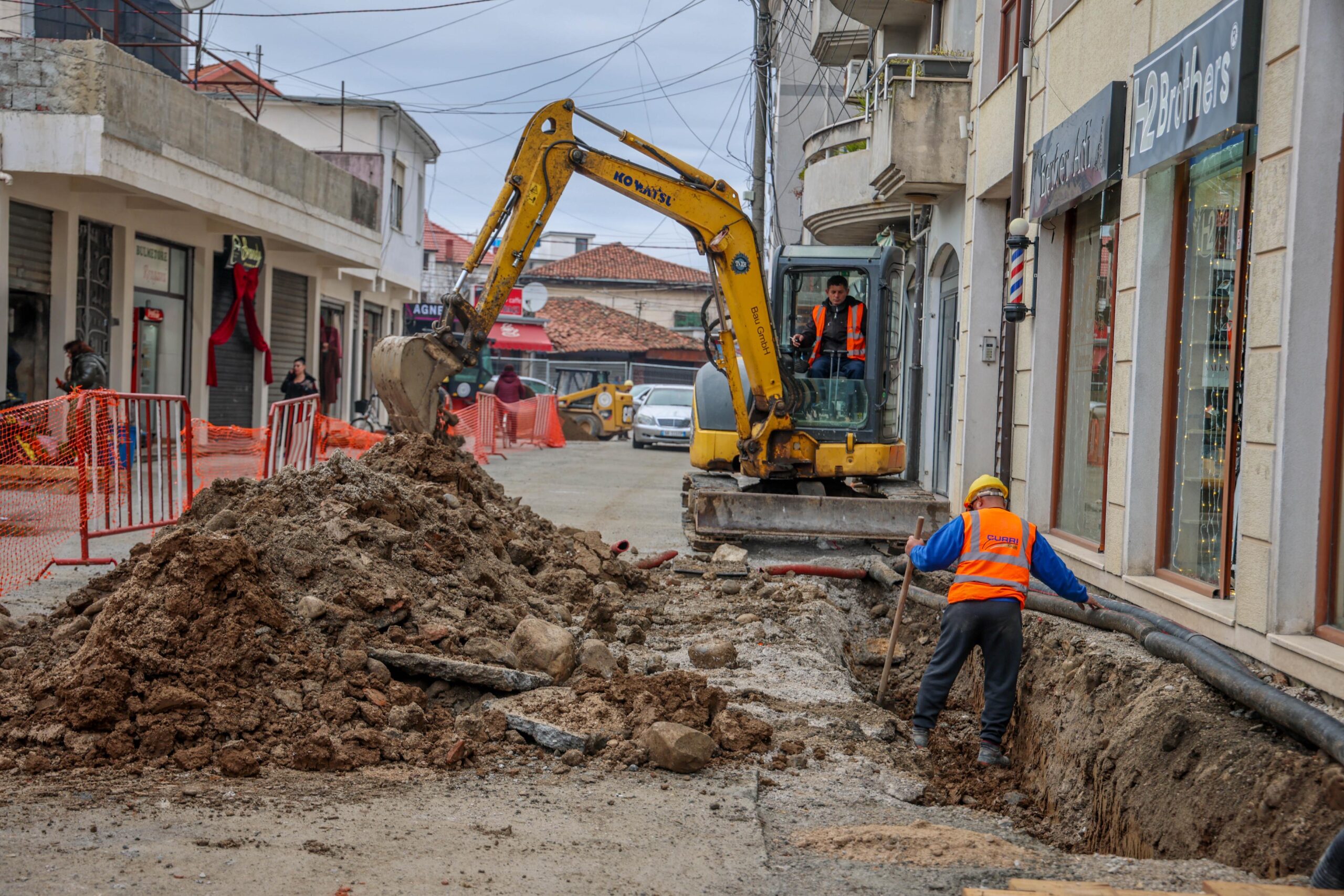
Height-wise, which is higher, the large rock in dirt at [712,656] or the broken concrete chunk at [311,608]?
the broken concrete chunk at [311,608]

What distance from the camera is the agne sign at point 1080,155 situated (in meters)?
8.51

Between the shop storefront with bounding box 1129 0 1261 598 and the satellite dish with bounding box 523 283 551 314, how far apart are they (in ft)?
125

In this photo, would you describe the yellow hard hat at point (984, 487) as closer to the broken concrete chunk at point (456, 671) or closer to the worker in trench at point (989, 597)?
the worker in trench at point (989, 597)

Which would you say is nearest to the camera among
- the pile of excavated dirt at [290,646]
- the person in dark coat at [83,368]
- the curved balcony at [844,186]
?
the pile of excavated dirt at [290,646]

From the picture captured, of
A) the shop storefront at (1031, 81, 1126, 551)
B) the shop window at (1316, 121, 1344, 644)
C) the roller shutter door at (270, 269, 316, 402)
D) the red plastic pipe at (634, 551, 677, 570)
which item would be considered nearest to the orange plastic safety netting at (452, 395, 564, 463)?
the roller shutter door at (270, 269, 316, 402)

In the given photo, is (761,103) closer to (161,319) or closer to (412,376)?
(161,319)

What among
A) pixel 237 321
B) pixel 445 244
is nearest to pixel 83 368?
pixel 237 321

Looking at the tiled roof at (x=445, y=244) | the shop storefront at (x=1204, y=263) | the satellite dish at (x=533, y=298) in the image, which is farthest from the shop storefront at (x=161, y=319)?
the tiled roof at (x=445, y=244)

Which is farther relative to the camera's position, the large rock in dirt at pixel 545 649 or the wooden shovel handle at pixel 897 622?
the wooden shovel handle at pixel 897 622

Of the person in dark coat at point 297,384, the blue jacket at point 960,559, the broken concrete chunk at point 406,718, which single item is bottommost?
the broken concrete chunk at point 406,718

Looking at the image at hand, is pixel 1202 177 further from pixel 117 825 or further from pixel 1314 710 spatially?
pixel 117 825

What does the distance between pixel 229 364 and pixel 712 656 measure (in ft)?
60.0

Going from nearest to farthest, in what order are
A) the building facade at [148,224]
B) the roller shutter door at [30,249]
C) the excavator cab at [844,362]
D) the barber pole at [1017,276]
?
the barber pole at [1017,276] < the excavator cab at [844,362] < the building facade at [148,224] < the roller shutter door at [30,249]

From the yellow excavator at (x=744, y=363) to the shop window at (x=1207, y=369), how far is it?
167 inches
